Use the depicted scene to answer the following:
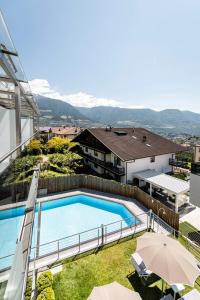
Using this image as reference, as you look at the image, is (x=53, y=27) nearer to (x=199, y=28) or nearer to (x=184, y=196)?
(x=199, y=28)

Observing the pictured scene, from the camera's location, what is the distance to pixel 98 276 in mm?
9844

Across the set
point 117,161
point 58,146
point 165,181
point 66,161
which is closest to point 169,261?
point 165,181

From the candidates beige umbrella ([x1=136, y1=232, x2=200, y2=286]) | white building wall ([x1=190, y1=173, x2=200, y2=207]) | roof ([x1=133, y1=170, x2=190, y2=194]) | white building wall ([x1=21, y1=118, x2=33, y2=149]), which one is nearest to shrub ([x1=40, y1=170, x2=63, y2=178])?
roof ([x1=133, y1=170, x2=190, y2=194])

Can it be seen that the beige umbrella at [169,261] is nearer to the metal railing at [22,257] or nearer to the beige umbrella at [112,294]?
the beige umbrella at [112,294]

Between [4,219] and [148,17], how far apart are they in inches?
707

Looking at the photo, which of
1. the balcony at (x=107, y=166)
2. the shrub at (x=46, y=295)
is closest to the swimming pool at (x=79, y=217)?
the balcony at (x=107, y=166)

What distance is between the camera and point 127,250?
11.9 meters

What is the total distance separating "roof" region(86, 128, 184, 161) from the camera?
76.8 ft

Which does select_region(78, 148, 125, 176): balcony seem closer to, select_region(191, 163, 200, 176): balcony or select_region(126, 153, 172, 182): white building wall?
select_region(126, 153, 172, 182): white building wall

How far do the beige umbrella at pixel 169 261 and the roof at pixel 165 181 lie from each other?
931 cm

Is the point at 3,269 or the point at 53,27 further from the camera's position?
the point at 53,27

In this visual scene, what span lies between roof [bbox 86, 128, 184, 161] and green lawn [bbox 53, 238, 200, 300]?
1176 cm

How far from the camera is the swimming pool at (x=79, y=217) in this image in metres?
15.4

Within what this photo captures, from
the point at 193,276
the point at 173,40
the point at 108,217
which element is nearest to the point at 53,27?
the point at 173,40
